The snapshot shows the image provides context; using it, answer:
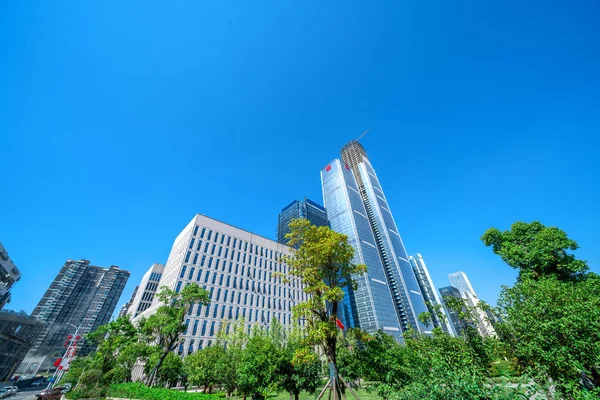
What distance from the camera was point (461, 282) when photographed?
573 ft

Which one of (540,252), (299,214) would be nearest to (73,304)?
(299,214)

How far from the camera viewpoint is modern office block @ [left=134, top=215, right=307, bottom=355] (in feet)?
154

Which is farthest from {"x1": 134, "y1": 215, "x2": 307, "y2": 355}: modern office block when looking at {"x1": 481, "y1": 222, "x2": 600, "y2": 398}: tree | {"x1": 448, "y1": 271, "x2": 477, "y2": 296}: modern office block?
{"x1": 448, "y1": 271, "x2": 477, "y2": 296}: modern office block

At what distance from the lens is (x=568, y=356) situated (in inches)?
307

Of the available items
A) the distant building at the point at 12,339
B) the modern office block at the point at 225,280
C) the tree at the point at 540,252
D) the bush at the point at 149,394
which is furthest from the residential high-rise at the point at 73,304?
the tree at the point at 540,252

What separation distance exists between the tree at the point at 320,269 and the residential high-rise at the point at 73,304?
125 m

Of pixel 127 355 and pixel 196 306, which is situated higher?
pixel 196 306

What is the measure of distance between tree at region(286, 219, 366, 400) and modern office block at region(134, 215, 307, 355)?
3077 centimetres

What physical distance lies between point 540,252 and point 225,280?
5452cm

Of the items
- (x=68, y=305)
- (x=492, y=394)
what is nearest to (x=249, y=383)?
(x=492, y=394)

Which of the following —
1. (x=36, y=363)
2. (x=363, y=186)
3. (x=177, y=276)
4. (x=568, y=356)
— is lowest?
(x=568, y=356)

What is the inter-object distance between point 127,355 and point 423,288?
165161 millimetres

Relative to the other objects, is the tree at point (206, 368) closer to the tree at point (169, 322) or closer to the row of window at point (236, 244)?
the tree at point (169, 322)

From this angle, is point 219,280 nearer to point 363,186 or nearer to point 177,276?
point 177,276
